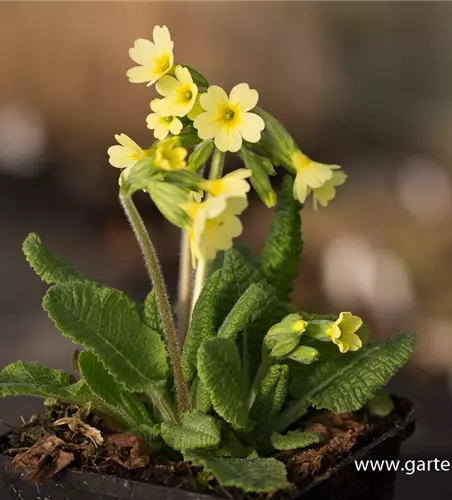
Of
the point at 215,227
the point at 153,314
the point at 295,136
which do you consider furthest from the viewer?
the point at 295,136

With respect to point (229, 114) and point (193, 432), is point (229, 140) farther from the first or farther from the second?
point (193, 432)

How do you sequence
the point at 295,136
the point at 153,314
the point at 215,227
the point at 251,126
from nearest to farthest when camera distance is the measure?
the point at 215,227
the point at 251,126
the point at 153,314
the point at 295,136

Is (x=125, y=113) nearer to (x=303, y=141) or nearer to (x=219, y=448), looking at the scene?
(x=303, y=141)

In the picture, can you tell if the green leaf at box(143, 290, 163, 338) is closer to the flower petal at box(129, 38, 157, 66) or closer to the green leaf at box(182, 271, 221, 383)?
the green leaf at box(182, 271, 221, 383)

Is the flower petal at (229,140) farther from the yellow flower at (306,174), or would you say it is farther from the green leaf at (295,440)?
the green leaf at (295,440)

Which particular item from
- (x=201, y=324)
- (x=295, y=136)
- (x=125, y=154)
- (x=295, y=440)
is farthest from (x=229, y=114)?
(x=295, y=136)

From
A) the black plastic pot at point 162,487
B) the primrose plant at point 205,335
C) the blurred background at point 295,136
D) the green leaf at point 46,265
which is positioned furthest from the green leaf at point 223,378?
the blurred background at point 295,136

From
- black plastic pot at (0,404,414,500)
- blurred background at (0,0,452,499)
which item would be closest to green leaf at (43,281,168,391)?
black plastic pot at (0,404,414,500)
